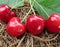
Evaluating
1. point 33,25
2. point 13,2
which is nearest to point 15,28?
point 33,25

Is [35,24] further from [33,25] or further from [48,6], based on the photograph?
[48,6]

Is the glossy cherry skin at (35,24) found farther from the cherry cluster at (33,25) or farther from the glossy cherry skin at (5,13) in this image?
the glossy cherry skin at (5,13)

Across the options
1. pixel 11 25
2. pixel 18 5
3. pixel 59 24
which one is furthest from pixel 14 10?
pixel 59 24

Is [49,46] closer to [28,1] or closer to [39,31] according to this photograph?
[39,31]

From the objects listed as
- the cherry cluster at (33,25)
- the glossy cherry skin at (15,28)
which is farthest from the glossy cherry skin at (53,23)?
the glossy cherry skin at (15,28)

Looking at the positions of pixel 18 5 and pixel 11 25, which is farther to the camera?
pixel 18 5
